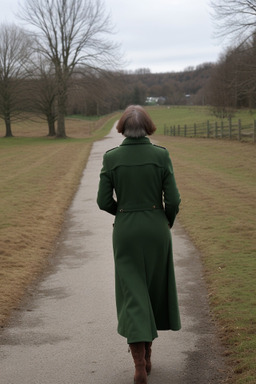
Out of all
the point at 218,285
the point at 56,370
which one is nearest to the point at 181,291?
the point at 218,285

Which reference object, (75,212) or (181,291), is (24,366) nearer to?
(181,291)

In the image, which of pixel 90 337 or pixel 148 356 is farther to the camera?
pixel 90 337

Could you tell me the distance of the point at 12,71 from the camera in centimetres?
5700

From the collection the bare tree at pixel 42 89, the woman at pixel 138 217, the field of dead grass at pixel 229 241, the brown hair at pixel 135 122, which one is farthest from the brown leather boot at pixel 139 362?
the bare tree at pixel 42 89

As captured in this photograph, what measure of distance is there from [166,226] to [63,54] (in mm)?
50125

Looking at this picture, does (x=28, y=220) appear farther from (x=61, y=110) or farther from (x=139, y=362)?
(x=61, y=110)

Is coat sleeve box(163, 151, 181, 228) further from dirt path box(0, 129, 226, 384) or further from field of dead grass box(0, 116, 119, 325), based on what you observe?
field of dead grass box(0, 116, 119, 325)

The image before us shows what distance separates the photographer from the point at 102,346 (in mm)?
4926

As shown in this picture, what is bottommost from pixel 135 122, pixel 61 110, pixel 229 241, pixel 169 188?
pixel 229 241

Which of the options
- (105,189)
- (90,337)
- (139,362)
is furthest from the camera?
(90,337)

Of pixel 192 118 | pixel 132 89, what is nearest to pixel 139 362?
pixel 132 89

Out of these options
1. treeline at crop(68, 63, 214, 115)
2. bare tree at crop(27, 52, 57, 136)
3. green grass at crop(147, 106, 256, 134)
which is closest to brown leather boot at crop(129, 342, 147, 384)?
treeline at crop(68, 63, 214, 115)

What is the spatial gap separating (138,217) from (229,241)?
5.39 meters

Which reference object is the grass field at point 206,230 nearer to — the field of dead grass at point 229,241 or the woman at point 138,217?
the field of dead grass at point 229,241
